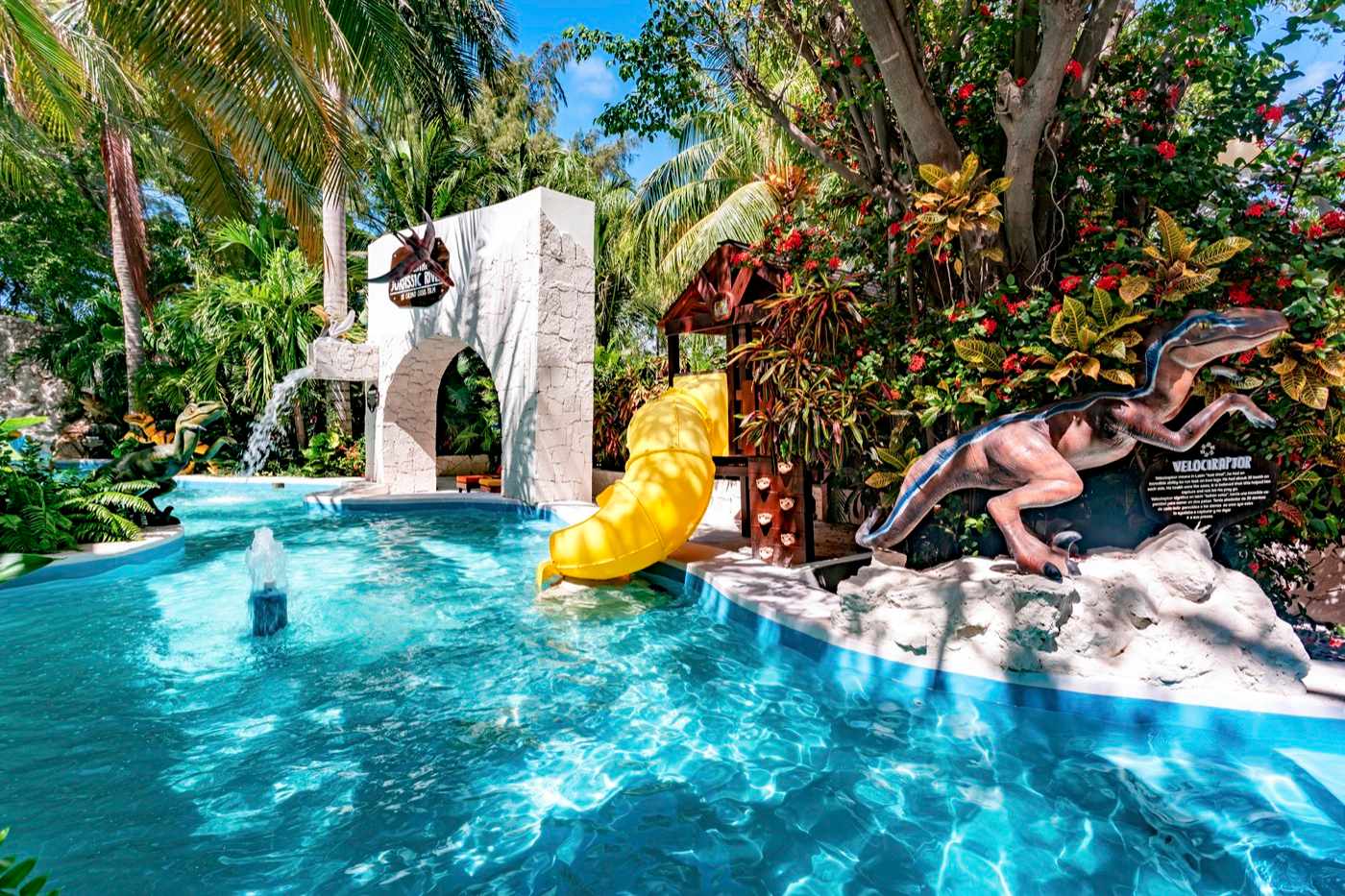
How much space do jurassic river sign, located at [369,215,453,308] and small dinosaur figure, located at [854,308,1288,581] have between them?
32.9 feet

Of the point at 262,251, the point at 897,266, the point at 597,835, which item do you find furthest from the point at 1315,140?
the point at 262,251

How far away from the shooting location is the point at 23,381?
21.3 meters

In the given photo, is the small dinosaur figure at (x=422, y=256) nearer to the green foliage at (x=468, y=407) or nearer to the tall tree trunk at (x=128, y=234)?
the green foliage at (x=468, y=407)

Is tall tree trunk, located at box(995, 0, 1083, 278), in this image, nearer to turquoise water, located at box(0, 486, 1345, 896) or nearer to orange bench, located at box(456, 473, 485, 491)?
turquoise water, located at box(0, 486, 1345, 896)

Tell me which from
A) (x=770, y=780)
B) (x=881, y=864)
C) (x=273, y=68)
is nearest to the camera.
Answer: (x=881, y=864)

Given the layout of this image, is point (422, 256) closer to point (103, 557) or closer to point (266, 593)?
point (103, 557)

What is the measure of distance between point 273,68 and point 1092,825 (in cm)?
950

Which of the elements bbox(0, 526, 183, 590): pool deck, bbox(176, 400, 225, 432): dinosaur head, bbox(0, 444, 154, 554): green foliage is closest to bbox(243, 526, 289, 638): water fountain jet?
bbox(0, 526, 183, 590): pool deck

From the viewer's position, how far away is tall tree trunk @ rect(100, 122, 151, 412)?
49.4 ft

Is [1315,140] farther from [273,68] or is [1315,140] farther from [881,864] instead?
[273,68]

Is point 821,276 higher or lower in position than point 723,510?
higher

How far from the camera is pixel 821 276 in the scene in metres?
6.14

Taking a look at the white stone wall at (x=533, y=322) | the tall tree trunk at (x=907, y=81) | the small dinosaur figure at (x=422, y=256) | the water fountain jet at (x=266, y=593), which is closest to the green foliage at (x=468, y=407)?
the small dinosaur figure at (x=422, y=256)

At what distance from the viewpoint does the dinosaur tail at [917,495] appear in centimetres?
492
